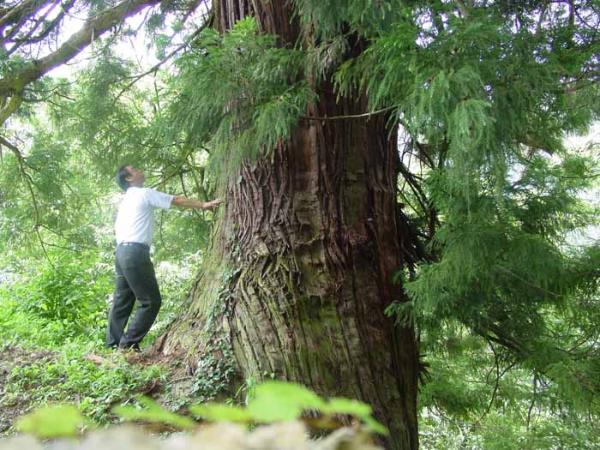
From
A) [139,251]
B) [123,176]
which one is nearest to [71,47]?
[123,176]

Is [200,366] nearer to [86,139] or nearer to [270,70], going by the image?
[270,70]

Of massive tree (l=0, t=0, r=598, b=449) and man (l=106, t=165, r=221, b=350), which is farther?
man (l=106, t=165, r=221, b=350)

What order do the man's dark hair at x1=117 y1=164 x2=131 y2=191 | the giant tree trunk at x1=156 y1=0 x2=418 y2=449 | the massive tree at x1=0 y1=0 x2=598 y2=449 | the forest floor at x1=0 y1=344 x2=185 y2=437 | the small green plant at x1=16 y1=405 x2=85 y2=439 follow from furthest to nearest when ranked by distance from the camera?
the man's dark hair at x1=117 y1=164 x2=131 y2=191 → the giant tree trunk at x1=156 y1=0 x2=418 y2=449 → the forest floor at x1=0 y1=344 x2=185 y2=437 → the massive tree at x1=0 y1=0 x2=598 y2=449 → the small green plant at x1=16 y1=405 x2=85 y2=439

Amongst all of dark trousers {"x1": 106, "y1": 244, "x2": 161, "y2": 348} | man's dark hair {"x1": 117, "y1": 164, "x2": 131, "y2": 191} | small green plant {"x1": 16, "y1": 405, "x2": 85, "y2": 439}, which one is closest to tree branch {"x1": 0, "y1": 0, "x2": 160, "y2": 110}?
man's dark hair {"x1": 117, "y1": 164, "x2": 131, "y2": 191}

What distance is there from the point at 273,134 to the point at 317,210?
83 cm

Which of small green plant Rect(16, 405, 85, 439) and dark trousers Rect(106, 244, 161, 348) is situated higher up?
small green plant Rect(16, 405, 85, 439)

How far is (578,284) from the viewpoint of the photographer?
373 centimetres

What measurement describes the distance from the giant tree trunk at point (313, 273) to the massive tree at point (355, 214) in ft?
0.04

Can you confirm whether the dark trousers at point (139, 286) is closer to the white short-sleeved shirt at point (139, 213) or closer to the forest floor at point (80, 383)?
the white short-sleeved shirt at point (139, 213)

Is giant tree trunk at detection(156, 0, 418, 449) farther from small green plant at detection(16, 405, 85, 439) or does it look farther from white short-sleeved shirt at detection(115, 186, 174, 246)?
small green plant at detection(16, 405, 85, 439)

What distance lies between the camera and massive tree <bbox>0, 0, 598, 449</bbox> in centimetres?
336

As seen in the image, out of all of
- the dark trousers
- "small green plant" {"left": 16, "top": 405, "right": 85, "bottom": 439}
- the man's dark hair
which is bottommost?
the dark trousers

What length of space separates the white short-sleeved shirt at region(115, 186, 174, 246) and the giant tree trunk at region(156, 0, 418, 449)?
86cm

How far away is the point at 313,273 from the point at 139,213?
1.69 m
